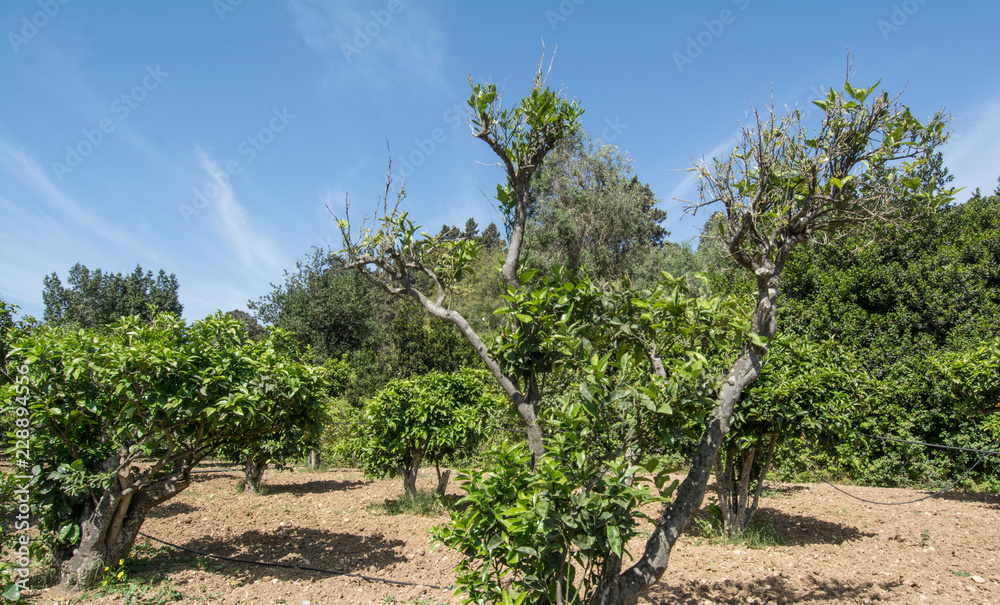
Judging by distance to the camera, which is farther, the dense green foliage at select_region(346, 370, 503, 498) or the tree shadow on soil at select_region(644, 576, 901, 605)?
the dense green foliage at select_region(346, 370, 503, 498)

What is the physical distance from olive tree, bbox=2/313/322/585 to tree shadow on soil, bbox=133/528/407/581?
79 cm

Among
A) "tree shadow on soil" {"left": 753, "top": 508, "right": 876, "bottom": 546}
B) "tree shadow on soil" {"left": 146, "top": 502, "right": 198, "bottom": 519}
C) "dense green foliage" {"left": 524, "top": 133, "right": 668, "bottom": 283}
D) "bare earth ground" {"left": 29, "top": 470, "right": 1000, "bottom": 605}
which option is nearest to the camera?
"bare earth ground" {"left": 29, "top": 470, "right": 1000, "bottom": 605}

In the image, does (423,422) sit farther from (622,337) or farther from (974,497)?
(974,497)

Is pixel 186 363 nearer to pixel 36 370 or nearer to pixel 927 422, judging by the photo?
pixel 36 370

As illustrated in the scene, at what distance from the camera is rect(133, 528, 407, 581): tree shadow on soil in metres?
4.54

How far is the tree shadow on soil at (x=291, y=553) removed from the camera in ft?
14.9

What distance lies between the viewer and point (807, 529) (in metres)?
5.97

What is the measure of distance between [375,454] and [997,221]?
13191 millimetres

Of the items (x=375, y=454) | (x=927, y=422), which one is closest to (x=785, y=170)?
(x=375, y=454)

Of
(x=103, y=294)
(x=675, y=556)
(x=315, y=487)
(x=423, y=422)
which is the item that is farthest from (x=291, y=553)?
(x=103, y=294)

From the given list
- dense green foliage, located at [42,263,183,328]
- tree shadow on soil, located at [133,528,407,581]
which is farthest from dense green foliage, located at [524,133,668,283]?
dense green foliage, located at [42,263,183,328]

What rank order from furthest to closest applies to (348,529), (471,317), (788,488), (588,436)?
1. (471,317)
2. (788,488)
3. (348,529)
4. (588,436)

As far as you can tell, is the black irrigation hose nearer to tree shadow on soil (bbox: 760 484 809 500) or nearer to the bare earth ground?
the bare earth ground

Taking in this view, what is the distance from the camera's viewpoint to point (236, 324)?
4.30 meters
